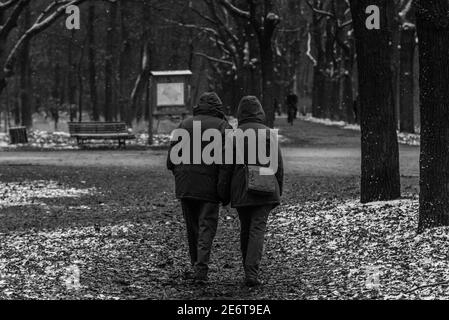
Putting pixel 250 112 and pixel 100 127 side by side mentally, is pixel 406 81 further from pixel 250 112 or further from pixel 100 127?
pixel 250 112

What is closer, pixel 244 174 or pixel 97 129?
pixel 244 174

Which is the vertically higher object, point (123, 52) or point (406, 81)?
point (123, 52)

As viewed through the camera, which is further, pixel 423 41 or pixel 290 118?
pixel 290 118

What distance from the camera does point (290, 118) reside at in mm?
49875

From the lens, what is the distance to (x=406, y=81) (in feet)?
117

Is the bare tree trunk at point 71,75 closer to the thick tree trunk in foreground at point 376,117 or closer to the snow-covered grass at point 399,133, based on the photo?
the snow-covered grass at point 399,133

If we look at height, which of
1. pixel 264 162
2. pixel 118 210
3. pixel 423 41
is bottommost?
pixel 118 210

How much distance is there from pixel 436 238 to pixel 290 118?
132ft

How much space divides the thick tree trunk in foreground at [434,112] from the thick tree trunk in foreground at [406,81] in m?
25.5

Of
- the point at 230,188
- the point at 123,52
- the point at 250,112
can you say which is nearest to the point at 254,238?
the point at 230,188

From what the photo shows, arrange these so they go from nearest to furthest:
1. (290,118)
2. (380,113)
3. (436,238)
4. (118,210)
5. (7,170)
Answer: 1. (436,238)
2. (380,113)
3. (118,210)
4. (7,170)
5. (290,118)

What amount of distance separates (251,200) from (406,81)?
28096 millimetres
